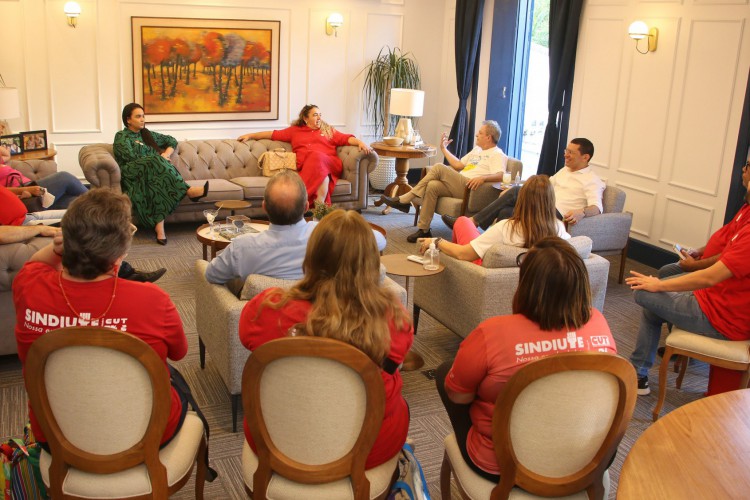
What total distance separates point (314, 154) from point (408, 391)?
385 cm

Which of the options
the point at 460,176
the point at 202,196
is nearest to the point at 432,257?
the point at 460,176

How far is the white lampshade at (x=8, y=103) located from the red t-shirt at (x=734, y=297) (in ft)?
19.6

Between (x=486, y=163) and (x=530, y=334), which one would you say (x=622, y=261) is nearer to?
(x=486, y=163)

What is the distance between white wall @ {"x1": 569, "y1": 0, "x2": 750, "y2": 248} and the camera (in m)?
5.68

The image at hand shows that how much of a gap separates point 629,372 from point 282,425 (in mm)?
988

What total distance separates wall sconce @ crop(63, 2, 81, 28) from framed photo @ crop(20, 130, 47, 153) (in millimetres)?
1240

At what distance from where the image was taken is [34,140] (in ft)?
22.6

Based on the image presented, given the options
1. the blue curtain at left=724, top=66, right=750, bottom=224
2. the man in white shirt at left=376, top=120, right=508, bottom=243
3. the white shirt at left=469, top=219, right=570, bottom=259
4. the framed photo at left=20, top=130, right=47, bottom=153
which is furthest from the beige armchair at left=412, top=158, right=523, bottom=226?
the framed photo at left=20, top=130, right=47, bottom=153

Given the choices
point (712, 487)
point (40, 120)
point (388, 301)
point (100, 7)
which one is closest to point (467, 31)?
point (100, 7)

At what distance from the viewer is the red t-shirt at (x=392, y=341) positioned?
2.21m

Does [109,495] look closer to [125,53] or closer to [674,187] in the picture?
[674,187]

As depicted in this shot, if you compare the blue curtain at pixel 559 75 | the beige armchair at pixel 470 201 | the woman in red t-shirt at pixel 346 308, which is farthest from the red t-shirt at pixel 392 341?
the blue curtain at pixel 559 75

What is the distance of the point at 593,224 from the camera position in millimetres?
5707

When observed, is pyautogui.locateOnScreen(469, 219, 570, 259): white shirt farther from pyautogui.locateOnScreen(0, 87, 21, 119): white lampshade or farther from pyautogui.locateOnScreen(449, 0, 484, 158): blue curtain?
pyautogui.locateOnScreen(449, 0, 484, 158): blue curtain
